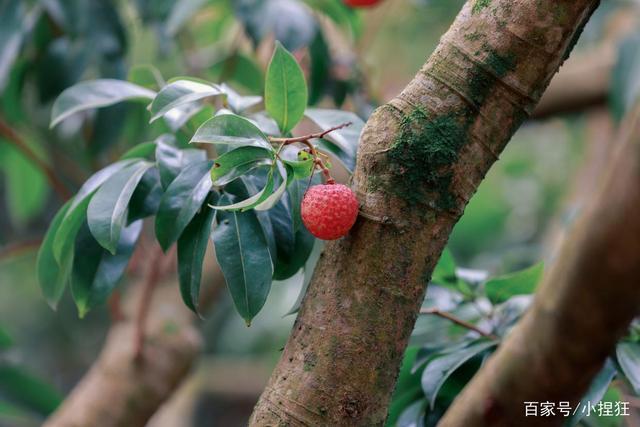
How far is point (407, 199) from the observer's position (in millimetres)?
547

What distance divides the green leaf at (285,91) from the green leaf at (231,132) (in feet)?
0.23

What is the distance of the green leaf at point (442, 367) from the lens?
686 millimetres

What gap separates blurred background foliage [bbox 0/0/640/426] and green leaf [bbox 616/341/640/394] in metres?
0.46

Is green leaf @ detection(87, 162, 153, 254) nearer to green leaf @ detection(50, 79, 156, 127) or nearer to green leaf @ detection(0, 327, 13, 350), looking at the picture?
green leaf @ detection(50, 79, 156, 127)

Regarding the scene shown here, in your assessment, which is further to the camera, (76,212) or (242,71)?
(242,71)

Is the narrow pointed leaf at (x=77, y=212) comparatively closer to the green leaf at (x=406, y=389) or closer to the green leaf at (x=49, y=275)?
the green leaf at (x=49, y=275)

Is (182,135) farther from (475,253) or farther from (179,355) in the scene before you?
(475,253)

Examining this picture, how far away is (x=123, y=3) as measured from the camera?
4.84 feet

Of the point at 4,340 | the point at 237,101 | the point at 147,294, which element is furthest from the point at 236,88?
the point at 237,101

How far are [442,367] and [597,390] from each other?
15 centimetres

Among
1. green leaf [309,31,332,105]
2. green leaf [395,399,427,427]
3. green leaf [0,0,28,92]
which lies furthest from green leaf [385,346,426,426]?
green leaf [0,0,28,92]

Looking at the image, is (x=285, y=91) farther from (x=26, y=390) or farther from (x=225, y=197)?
(x=26, y=390)

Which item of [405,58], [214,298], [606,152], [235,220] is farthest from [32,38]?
[606,152]

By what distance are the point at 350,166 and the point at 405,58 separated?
177 cm
